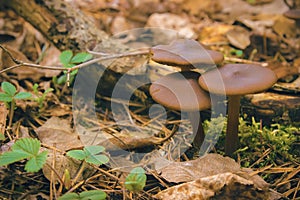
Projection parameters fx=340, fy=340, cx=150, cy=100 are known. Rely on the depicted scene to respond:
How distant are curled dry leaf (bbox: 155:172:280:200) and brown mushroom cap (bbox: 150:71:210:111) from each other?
0.32m

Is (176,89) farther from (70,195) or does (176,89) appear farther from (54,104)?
(54,104)

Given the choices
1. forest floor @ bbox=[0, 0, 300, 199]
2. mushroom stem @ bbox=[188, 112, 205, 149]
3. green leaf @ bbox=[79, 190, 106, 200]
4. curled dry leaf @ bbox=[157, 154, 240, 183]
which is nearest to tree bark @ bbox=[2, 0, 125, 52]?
forest floor @ bbox=[0, 0, 300, 199]

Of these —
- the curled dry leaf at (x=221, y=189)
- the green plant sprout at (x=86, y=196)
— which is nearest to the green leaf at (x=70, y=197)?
the green plant sprout at (x=86, y=196)

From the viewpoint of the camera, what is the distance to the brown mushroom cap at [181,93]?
1.52 meters

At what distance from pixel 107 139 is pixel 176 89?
0.49 meters

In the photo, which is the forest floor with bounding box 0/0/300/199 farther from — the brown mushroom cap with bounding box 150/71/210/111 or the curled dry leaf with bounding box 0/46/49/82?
the brown mushroom cap with bounding box 150/71/210/111

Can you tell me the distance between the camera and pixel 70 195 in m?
1.34

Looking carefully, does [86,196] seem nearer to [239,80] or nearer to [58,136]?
[58,136]

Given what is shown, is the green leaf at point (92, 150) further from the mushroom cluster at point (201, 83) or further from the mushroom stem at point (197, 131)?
the mushroom stem at point (197, 131)

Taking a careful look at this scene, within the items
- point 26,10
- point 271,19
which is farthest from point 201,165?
point 271,19

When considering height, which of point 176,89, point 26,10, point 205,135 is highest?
point 26,10

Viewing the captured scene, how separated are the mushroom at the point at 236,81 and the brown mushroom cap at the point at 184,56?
6cm

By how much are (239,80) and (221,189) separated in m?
0.47

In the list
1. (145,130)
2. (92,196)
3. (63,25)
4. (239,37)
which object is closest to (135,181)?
(92,196)
